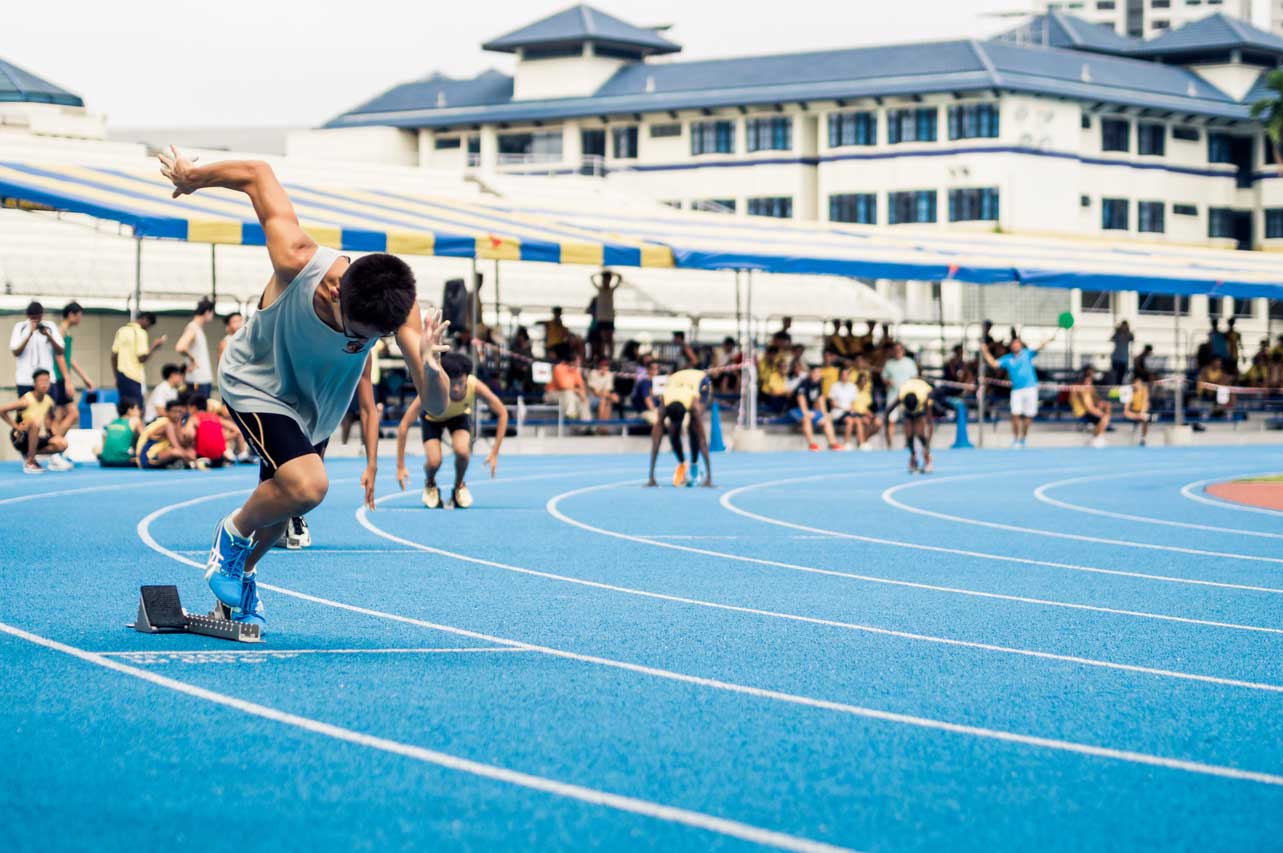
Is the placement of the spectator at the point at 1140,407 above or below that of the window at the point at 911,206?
below

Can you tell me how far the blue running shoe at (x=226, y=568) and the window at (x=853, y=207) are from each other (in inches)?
2540

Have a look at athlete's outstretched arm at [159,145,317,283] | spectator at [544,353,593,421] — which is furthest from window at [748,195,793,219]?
athlete's outstretched arm at [159,145,317,283]

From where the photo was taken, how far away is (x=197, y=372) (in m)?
22.5

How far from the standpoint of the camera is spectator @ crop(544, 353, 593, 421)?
27969 millimetres

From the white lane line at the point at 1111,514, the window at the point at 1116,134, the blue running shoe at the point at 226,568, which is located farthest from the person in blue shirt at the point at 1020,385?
the window at the point at 1116,134

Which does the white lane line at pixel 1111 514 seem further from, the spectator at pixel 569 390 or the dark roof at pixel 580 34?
the dark roof at pixel 580 34

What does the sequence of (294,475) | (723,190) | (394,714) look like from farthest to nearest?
(723,190), (294,475), (394,714)

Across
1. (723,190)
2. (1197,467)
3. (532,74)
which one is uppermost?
(532,74)

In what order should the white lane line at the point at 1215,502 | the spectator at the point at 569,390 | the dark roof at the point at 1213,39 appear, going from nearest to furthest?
the white lane line at the point at 1215,502, the spectator at the point at 569,390, the dark roof at the point at 1213,39

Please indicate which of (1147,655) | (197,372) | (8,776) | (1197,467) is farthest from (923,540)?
(1197,467)

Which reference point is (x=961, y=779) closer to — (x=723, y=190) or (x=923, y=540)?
(x=923, y=540)

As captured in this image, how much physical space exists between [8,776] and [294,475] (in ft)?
7.38

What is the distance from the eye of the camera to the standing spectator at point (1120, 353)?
3512 centimetres

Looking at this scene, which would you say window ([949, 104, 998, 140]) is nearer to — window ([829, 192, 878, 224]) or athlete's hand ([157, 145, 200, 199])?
window ([829, 192, 878, 224])
